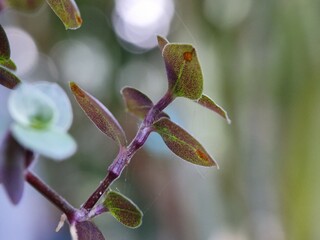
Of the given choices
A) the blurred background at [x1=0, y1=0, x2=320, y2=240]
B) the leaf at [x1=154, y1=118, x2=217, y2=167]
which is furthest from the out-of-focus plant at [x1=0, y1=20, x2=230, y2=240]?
the blurred background at [x1=0, y1=0, x2=320, y2=240]

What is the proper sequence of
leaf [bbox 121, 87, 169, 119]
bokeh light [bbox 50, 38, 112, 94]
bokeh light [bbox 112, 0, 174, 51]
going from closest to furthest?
leaf [bbox 121, 87, 169, 119] → bokeh light [bbox 112, 0, 174, 51] → bokeh light [bbox 50, 38, 112, 94]

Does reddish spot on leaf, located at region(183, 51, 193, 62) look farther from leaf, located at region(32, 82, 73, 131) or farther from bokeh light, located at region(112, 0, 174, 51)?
bokeh light, located at region(112, 0, 174, 51)

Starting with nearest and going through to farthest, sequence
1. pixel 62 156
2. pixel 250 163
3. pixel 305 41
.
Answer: pixel 62 156 → pixel 305 41 → pixel 250 163

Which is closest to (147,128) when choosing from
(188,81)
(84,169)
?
(188,81)

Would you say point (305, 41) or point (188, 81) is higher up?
point (305, 41)

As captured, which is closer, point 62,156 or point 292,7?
point 62,156

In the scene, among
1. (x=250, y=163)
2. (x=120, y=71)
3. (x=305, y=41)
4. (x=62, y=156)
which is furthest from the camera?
(x=120, y=71)

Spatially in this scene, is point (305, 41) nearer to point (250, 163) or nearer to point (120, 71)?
point (250, 163)

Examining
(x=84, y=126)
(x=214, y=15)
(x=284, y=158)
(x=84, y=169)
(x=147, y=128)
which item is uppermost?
(x=214, y=15)
